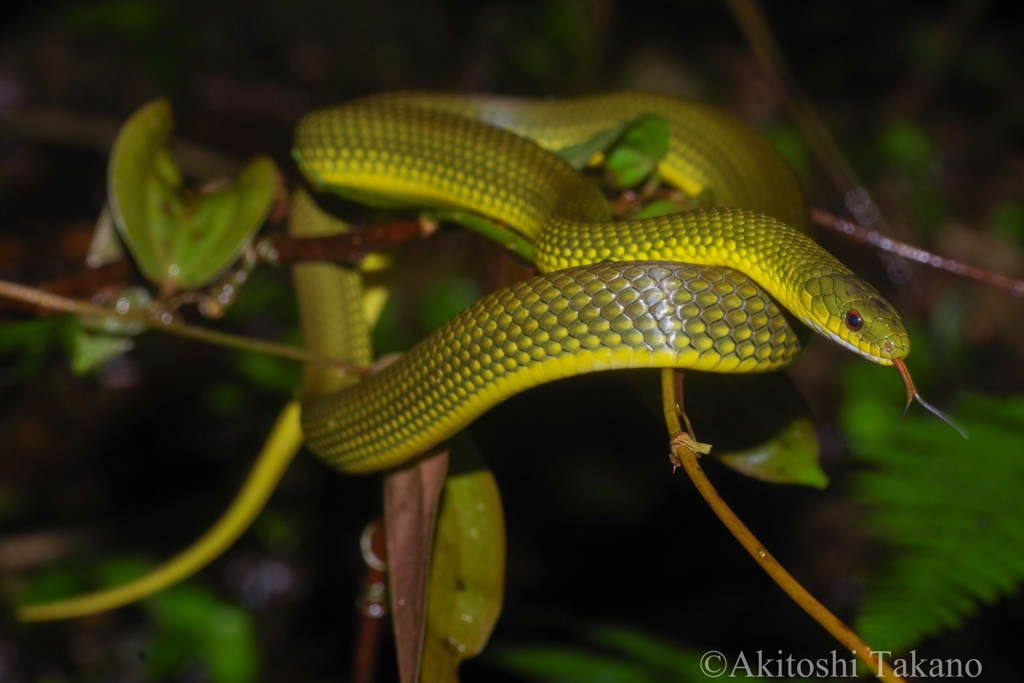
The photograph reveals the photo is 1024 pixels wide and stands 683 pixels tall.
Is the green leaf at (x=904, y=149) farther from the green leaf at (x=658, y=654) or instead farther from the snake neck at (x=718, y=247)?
the snake neck at (x=718, y=247)

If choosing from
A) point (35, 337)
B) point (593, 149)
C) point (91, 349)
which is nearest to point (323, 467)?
point (91, 349)

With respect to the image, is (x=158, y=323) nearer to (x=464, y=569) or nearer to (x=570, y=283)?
(x=464, y=569)

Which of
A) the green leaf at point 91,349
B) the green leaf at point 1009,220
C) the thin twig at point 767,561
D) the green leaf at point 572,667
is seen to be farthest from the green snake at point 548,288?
the green leaf at point 1009,220

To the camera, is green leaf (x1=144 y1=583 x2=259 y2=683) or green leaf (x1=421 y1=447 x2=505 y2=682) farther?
green leaf (x1=144 y1=583 x2=259 y2=683)

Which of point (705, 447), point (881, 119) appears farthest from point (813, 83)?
point (705, 447)

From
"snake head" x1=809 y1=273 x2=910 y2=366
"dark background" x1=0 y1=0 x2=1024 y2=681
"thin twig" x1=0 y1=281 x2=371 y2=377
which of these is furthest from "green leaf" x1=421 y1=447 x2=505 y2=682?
"dark background" x1=0 y1=0 x2=1024 y2=681

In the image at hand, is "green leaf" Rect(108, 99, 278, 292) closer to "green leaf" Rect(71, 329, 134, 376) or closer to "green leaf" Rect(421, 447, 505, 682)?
"green leaf" Rect(71, 329, 134, 376)

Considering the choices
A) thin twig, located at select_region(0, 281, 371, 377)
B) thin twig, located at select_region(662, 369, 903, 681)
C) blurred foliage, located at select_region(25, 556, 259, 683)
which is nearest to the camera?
thin twig, located at select_region(662, 369, 903, 681)
